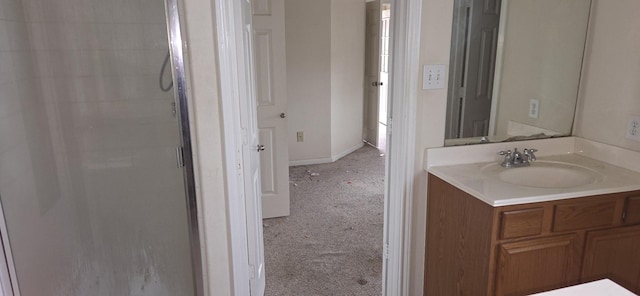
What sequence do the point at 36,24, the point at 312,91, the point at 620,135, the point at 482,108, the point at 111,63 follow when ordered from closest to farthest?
the point at 36,24
the point at 111,63
the point at 620,135
the point at 482,108
the point at 312,91

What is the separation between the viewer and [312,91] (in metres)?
4.73

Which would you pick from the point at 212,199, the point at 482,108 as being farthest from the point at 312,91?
the point at 212,199

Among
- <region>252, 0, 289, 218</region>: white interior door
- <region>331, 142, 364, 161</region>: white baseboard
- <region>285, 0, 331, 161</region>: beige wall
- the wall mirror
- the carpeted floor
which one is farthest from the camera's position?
<region>331, 142, 364, 161</region>: white baseboard

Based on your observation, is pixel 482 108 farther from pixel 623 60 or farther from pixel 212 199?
pixel 212 199

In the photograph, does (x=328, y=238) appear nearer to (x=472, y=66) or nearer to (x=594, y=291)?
(x=472, y=66)

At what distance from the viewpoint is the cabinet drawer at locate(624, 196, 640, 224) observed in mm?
1708

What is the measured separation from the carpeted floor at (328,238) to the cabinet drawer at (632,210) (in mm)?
1250

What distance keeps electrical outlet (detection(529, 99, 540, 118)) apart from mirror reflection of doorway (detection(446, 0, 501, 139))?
24 cm

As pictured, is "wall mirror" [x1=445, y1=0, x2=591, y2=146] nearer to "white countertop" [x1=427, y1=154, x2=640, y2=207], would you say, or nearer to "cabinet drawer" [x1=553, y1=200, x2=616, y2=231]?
"white countertop" [x1=427, y1=154, x2=640, y2=207]

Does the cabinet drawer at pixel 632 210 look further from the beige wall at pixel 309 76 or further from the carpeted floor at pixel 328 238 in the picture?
the beige wall at pixel 309 76

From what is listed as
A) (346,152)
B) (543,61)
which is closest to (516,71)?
(543,61)

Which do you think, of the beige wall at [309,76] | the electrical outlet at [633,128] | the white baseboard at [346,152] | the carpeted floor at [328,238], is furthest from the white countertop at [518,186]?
the white baseboard at [346,152]

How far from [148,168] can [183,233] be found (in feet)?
1.05

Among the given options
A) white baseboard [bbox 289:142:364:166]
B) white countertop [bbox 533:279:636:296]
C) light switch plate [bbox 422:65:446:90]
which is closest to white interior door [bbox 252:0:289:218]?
light switch plate [bbox 422:65:446:90]
